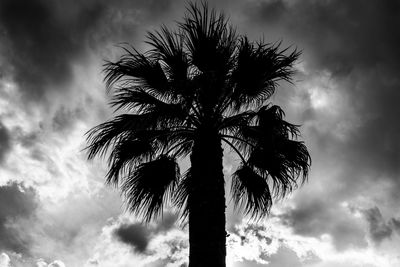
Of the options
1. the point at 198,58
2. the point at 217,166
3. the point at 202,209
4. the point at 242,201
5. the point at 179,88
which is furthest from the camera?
the point at 242,201

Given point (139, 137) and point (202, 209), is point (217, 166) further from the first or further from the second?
point (139, 137)

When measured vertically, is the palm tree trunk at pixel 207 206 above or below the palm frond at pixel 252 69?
below

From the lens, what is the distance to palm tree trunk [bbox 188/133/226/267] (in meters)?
6.49

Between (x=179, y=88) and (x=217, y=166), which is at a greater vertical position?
(x=179, y=88)

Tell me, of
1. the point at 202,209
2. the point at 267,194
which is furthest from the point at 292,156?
the point at 202,209

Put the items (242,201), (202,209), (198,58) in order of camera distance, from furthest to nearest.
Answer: (242,201) → (198,58) → (202,209)

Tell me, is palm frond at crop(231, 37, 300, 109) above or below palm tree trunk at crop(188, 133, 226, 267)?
above

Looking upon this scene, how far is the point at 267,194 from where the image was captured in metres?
8.78

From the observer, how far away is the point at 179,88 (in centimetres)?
795

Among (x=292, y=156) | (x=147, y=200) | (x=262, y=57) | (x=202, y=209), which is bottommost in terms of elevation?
(x=202, y=209)

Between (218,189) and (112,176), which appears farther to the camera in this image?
(112,176)

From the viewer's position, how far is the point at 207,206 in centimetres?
685

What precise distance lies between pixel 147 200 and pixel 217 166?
181 centimetres

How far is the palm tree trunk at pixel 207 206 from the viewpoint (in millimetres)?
6488
